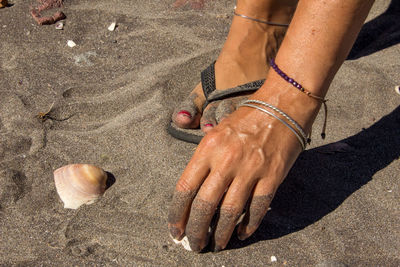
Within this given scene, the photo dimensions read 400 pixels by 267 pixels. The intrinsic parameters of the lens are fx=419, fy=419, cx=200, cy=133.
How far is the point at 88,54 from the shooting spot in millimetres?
2994

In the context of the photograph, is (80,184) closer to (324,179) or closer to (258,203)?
(258,203)

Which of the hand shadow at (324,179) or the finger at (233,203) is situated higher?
the finger at (233,203)

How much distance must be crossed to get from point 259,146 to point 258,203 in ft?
0.79

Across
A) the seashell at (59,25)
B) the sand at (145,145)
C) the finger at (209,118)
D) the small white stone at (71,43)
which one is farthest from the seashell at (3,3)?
the finger at (209,118)

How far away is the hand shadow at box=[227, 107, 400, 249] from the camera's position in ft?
6.50

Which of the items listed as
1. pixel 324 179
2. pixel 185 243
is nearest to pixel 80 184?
pixel 185 243

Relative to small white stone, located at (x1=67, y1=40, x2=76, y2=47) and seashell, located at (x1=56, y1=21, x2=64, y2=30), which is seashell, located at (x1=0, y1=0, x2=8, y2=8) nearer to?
seashell, located at (x1=56, y1=21, x2=64, y2=30)

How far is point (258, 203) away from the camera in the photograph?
1.75 m

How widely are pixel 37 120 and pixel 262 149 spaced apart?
4.62ft

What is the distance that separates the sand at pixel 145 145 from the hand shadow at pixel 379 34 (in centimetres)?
1

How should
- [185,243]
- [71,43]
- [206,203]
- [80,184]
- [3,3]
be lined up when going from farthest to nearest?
[3,3] < [71,43] < [80,184] < [185,243] < [206,203]

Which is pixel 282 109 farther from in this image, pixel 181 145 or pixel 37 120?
pixel 37 120

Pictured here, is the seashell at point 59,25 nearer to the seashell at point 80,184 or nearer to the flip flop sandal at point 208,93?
the flip flop sandal at point 208,93

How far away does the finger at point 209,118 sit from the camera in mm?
2337
